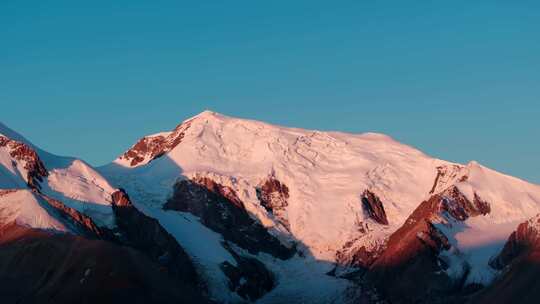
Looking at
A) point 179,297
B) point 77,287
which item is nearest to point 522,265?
point 179,297

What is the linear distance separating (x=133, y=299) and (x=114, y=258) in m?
9.84

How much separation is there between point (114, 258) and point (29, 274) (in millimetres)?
12617

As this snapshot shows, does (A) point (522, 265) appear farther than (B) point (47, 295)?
Yes

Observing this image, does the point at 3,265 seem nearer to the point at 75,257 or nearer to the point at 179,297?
the point at 75,257

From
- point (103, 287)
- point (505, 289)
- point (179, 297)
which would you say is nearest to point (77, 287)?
point (103, 287)

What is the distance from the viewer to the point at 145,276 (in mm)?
191625

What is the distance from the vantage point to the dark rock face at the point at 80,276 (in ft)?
600

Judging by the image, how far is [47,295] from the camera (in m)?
184

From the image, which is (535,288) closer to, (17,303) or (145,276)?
(145,276)

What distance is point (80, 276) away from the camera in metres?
187

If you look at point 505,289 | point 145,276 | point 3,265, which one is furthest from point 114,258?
point 505,289

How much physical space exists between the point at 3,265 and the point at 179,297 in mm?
25888

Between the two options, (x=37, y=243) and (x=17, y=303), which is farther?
(x=37, y=243)

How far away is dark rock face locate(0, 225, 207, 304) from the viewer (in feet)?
600
